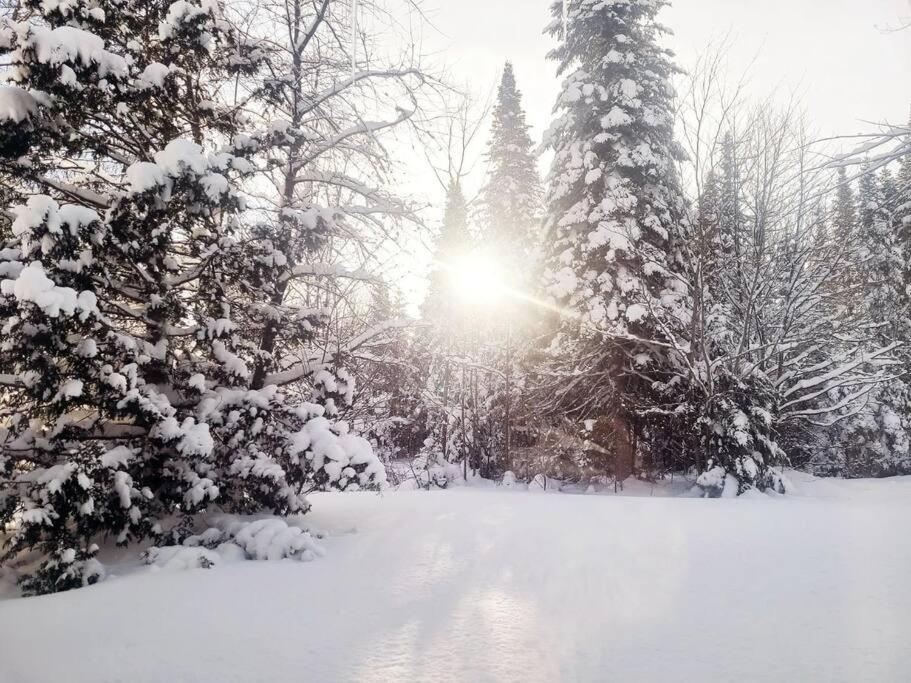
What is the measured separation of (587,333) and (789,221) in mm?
4609

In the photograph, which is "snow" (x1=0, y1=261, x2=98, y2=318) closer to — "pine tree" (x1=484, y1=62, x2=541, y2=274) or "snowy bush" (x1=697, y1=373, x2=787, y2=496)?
"snowy bush" (x1=697, y1=373, x2=787, y2=496)

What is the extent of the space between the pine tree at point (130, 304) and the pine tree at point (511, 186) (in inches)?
558

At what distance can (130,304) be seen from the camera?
233 inches

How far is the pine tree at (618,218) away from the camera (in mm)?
11125

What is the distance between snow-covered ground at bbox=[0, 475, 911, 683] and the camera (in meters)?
2.50

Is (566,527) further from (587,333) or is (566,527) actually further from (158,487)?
(587,333)

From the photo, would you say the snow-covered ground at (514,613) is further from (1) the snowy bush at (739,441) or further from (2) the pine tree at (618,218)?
(2) the pine tree at (618,218)

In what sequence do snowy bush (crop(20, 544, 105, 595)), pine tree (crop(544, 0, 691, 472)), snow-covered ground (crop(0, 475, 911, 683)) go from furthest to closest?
pine tree (crop(544, 0, 691, 472)), snowy bush (crop(20, 544, 105, 595)), snow-covered ground (crop(0, 475, 911, 683))

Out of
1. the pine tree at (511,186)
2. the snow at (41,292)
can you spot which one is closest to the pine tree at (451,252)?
the pine tree at (511,186)

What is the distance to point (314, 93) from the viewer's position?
6957 millimetres

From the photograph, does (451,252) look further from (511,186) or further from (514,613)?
(514,613)

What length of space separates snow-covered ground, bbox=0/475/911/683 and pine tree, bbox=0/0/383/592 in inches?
32.5

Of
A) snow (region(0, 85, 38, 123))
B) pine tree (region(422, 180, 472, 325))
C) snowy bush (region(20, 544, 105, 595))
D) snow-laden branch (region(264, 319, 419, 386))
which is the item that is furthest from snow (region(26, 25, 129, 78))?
pine tree (region(422, 180, 472, 325))

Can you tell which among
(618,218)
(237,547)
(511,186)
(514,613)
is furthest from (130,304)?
(511,186)
